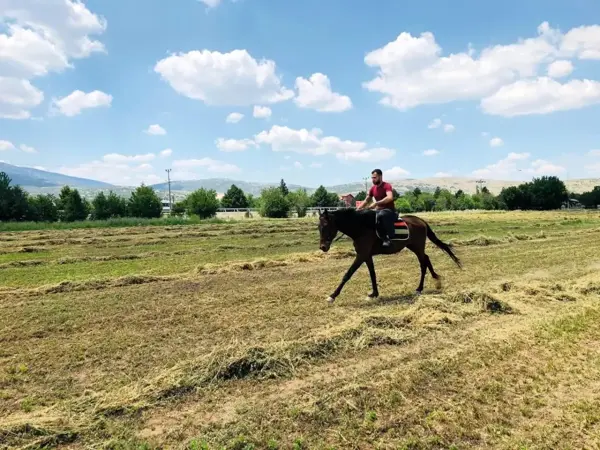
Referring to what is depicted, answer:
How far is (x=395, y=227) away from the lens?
10.9m

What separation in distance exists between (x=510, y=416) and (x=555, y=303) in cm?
581

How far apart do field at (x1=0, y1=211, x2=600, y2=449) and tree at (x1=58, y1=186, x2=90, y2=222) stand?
70393mm

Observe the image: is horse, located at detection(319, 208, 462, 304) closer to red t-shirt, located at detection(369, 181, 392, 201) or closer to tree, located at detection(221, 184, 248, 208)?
red t-shirt, located at detection(369, 181, 392, 201)

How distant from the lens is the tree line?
71.0 m

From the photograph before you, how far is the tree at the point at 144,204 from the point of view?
8088cm

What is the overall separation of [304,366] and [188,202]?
85423mm

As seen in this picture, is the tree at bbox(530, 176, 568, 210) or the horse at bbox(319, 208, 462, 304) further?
the tree at bbox(530, 176, 568, 210)

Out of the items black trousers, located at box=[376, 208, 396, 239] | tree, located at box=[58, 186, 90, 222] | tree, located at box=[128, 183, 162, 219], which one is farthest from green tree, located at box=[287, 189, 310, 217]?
black trousers, located at box=[376, 208, 396, 239]

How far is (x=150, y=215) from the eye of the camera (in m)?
82.0

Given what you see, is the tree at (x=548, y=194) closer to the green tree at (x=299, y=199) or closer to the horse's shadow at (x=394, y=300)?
the green tree at (x=299, y=199)

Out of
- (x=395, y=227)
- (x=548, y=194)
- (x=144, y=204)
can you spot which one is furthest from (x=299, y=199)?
(x=395, y=227)

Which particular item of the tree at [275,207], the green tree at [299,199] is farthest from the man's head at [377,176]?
the green tree at [299,199]

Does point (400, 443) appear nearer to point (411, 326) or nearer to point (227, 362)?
point (227, 362)

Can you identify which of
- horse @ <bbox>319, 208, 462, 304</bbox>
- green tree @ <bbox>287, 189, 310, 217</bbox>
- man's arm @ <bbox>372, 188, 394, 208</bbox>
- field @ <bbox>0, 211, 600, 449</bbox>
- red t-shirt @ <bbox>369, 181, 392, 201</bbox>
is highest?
green tree @ <bbox>287, 189, 310, 217</bbox>
